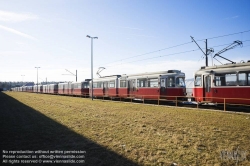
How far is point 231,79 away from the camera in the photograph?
15.3m

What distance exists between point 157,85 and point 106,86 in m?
12.4

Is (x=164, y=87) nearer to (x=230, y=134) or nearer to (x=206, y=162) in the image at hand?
(x=230, y=134)

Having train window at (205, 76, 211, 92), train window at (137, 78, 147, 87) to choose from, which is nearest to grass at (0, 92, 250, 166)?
train window at (205, 76, 211, 92)

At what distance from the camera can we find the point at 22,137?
8.26 meters

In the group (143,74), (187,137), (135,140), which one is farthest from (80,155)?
(143,74)

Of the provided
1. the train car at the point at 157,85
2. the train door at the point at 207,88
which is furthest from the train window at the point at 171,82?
the train door at the point at 207,88

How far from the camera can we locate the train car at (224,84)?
14.3 m

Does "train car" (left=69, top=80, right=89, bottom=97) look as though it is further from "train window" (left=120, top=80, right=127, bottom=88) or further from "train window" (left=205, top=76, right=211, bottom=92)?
"train window" (left=205, top=76, right=211, bottom=92)

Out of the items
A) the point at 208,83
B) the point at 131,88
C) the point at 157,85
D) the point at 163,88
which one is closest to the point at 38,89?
the point at 131,88

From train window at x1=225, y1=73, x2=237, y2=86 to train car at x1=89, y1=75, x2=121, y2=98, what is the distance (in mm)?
16066

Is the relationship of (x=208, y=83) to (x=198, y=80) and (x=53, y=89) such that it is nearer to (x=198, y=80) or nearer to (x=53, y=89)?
(x=198, y=80)

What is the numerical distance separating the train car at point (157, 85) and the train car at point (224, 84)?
6.81 ft

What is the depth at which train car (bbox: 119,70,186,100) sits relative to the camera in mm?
19984

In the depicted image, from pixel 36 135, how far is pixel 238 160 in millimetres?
7855
